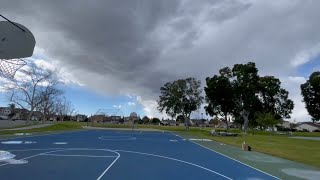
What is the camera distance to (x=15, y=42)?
1130 centimetres

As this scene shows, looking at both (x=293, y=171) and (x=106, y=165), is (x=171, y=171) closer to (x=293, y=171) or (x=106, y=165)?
(x=106, y=165)

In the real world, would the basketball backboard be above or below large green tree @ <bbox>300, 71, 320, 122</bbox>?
below

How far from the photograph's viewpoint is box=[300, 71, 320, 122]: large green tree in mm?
72975

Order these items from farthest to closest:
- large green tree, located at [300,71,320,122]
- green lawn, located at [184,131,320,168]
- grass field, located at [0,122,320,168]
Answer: large green tree, located at [300,71,320,122] < grass field, located at [0,122,320,168] < green lawn, located at [184,131,320,168]

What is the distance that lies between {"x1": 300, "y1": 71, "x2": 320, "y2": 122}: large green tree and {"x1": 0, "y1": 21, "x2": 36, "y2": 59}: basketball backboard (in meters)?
70.3

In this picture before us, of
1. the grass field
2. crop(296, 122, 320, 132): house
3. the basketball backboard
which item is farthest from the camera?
crop(296, 122, 320, 132): house

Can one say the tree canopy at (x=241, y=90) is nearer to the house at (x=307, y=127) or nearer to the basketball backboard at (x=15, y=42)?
the basketball backboard at (x=15, y=42)

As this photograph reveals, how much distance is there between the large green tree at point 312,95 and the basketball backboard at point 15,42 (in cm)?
7035

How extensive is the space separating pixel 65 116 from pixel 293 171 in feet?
422

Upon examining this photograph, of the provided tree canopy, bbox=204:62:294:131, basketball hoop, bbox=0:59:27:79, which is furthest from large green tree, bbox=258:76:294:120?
basketball hoop, bbox=0:59:27:79

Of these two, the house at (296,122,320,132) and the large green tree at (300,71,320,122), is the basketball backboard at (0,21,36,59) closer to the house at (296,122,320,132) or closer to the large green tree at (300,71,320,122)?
the large green tree at (300,71,320,122)

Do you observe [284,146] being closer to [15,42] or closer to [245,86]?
[15,42]

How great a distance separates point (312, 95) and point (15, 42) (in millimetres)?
73657

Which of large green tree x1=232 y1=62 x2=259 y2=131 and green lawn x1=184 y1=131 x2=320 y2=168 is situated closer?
green lawn x1=184 y1=131 x2=320 y2=168
